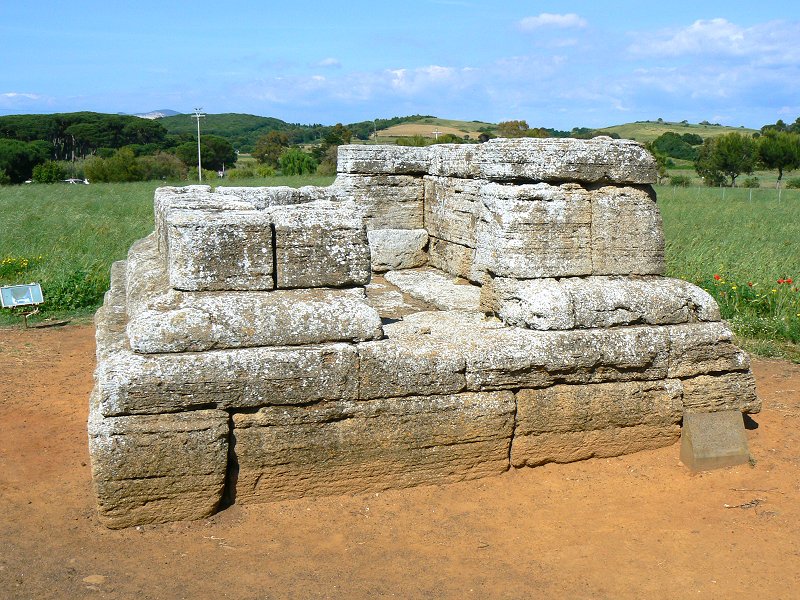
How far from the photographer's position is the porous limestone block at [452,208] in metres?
7.70

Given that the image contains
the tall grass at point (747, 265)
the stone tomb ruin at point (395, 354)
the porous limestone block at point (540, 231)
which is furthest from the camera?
the tall grass at point (747, 265)

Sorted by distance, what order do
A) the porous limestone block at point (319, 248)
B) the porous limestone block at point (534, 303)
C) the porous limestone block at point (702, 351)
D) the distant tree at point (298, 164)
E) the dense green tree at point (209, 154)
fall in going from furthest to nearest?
the dense green tree at point (209, 154), the distant tree at point (298, 164), the porous limestone block at point (702, 351), the porous limestone block at point (534, 303), the porous limestone block at point (319, 248)

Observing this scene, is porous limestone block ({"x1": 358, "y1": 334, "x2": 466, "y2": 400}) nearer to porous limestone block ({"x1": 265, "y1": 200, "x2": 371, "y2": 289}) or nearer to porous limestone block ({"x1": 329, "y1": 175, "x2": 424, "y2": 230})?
porous limestone block ({"x1": 265, "y1": 200, "x2": 371, "y2": 289})

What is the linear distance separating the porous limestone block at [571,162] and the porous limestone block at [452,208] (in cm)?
157

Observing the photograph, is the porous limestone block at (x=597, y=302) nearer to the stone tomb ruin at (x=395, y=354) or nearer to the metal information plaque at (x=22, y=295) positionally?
the stone tomb ruin at (x=395, y=354)

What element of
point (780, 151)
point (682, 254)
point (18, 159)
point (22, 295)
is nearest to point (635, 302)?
point (682, 254)

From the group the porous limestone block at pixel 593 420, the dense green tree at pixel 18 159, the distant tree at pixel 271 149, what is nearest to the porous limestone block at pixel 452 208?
the porous limestone block at pixel 593 420

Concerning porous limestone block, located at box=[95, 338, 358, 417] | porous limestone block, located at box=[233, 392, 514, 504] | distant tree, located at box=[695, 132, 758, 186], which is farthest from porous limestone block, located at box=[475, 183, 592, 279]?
distant tree, located at box=[695, 132, 758, 186]

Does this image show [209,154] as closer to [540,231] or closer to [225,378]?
[540,231]

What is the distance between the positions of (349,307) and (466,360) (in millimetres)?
786

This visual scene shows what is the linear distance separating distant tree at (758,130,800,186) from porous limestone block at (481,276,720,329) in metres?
39.8

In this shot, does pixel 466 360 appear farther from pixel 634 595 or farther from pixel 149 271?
pixel 149 271

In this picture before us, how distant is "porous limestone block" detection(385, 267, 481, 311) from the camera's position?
6574 millimetres

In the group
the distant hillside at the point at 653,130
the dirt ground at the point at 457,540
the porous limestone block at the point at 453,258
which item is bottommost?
the dirt ground at the point at 457,540
